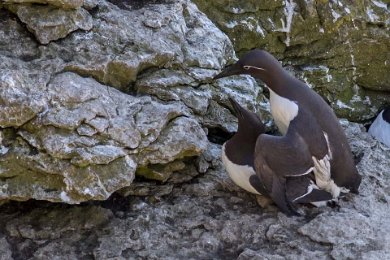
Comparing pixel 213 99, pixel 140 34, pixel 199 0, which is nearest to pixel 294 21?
pixel 199 0

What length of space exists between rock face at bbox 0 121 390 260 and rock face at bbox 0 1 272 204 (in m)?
0.20

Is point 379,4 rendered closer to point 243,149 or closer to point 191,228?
point 243,149

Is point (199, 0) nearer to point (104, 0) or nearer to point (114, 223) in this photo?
point (104, 0)

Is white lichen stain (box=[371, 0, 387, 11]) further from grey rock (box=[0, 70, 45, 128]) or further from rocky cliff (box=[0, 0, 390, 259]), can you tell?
grey rock (box=[0, 70, 45, 128])

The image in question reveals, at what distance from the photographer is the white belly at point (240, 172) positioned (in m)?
4.15

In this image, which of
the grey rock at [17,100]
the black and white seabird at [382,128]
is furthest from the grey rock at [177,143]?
the black and white seabird at [382,128]

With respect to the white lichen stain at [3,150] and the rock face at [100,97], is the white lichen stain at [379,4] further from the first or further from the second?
the white lichen stain at [3,150]

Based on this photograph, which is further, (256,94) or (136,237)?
(256,94)

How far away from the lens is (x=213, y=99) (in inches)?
175

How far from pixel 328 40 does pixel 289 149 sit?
5.62ft

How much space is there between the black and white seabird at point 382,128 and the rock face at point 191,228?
1010 millimetres

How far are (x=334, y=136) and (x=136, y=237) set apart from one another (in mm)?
1168

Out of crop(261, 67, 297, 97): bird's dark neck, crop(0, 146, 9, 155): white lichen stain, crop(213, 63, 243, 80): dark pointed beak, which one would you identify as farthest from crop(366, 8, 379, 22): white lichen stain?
crop(0, 146, 9, 155): white lichen stain

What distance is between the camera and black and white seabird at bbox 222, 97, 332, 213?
407cm
